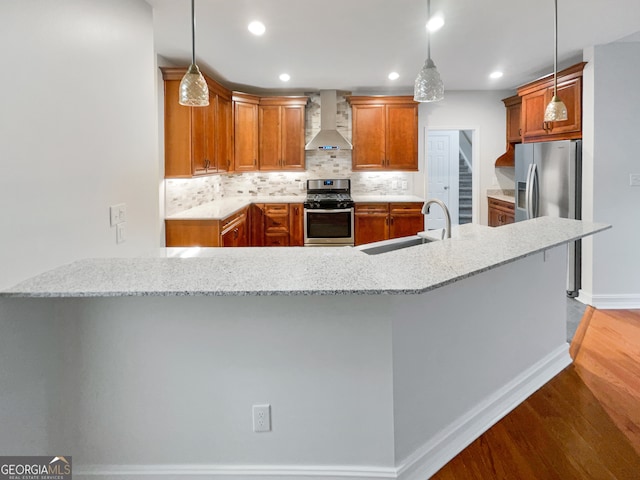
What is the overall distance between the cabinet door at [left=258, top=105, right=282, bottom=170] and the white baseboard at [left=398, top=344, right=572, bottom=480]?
14.0ft

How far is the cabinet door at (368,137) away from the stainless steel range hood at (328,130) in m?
0.20

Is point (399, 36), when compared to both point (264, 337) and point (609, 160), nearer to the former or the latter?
point (609, 160)

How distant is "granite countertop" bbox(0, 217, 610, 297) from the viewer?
153 centimetres

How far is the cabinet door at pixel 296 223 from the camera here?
6.09 metres

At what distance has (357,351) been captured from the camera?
182 centimetres

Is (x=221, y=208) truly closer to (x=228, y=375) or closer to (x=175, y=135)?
(x=175, y=135)

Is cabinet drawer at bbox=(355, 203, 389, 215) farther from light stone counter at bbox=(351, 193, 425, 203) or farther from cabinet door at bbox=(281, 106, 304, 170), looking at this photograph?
cabinet door at bbox=(281, 106, 304, 170)

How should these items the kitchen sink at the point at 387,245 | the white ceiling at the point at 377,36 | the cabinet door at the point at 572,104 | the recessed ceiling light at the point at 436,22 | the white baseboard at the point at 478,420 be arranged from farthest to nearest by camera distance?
the cabinet door at the point at 572,104 → the recessed ceiling light at the point at 436,22 → the white ceiling at the point at 377,36 → the kitchen sink at the point at 387,245 → the white baseboard at the point at 478,420

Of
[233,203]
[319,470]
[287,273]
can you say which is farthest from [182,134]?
[319,470]

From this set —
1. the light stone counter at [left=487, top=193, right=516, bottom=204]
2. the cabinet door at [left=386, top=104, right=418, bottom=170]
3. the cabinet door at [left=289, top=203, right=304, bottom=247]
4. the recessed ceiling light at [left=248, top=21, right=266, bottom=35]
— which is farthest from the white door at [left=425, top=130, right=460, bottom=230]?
the recessed ceiling light at [left=248, top=21, right=266, bottom=35]

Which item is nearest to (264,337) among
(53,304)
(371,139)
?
(53,304)

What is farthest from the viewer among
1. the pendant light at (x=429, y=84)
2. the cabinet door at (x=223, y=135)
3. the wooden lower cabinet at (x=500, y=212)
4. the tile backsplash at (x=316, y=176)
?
the tile backsplash at (x=316, y=176)

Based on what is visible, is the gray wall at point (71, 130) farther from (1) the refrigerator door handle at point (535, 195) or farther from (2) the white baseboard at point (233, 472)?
(1) the refrigerator door handle at point (535, 195)

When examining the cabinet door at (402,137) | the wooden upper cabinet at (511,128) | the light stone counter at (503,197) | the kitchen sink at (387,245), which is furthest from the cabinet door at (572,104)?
the kitchen sink at (387,245)
